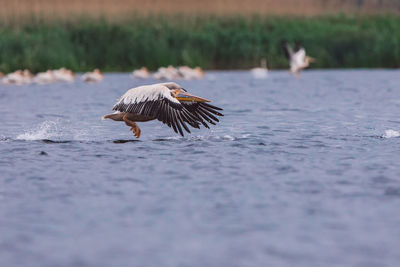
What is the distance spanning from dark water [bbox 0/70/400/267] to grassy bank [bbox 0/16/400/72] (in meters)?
13.5

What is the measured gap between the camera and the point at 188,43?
30.4 m

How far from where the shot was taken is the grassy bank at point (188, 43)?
91.2 ft

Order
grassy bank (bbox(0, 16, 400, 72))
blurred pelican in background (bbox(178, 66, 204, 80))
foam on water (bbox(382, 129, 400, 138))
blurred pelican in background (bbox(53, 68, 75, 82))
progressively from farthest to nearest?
grassy bank (bbox(0, 16, 400, 72)) < blurred pelican in background (bbox(178, 66, 204, 80)) < blurred pelican in background (bbox(53, 68, 75, 82)) < foam on water (bbox(382, 129, 400, 138))

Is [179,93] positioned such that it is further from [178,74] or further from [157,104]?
[178,74]

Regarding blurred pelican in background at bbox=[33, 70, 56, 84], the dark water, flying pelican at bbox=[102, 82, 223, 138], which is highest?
Answer: flying pelican at bbox=[102, 82, 223, 138]

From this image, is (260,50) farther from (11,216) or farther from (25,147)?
(11,216)

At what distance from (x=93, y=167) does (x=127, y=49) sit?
20311mm

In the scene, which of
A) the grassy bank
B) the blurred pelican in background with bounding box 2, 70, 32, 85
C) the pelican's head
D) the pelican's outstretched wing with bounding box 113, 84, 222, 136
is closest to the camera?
the pelican's outstretched wing with bounding box 113, 84, 222, 136

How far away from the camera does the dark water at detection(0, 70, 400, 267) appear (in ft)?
18.1

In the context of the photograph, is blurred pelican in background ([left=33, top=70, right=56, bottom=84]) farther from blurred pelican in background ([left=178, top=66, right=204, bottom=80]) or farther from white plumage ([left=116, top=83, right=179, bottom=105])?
white plumage ([left=116, top=83, right=179, bottom=105])

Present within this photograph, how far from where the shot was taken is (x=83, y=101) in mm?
19609

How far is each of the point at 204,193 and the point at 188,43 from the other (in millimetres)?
23412

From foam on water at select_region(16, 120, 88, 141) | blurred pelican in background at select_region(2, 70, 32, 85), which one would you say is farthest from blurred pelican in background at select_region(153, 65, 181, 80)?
foam on water at select_region(16, 120, 88, 141)

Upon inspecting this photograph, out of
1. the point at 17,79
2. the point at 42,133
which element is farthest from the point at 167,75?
the point at 42,133
